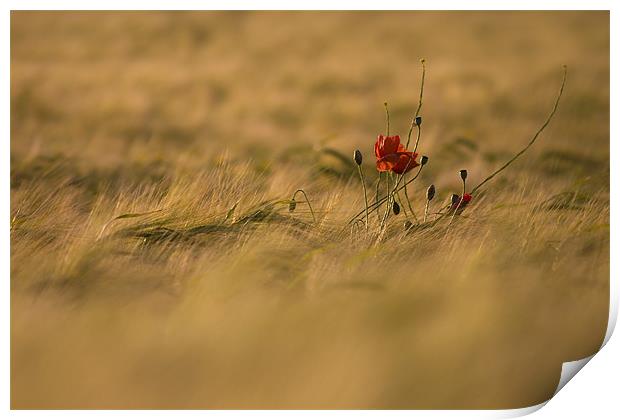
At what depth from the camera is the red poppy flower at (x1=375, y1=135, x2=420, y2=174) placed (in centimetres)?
127

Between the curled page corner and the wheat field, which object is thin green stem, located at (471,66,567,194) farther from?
the curled page corner

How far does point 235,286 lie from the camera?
1242 millimetres

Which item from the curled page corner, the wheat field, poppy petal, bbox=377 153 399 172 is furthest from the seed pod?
the curled page corner

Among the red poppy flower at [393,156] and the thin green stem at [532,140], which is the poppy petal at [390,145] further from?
the thin green stem at [532,140]

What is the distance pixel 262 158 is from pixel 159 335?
343 mm

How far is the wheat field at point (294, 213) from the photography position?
123cm

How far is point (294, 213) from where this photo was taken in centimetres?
128

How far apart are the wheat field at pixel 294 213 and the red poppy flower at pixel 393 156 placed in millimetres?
26

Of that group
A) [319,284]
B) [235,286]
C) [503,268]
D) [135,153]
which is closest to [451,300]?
[503,268]

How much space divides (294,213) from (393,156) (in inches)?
7.5

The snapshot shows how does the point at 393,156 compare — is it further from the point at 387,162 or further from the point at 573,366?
the point at 573,366

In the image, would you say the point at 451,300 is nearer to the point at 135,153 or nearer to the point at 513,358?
the point at 513,358

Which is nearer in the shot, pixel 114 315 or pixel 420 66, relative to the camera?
pixel 114 315

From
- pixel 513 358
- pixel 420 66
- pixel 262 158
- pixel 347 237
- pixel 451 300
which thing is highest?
pixel 420 66
